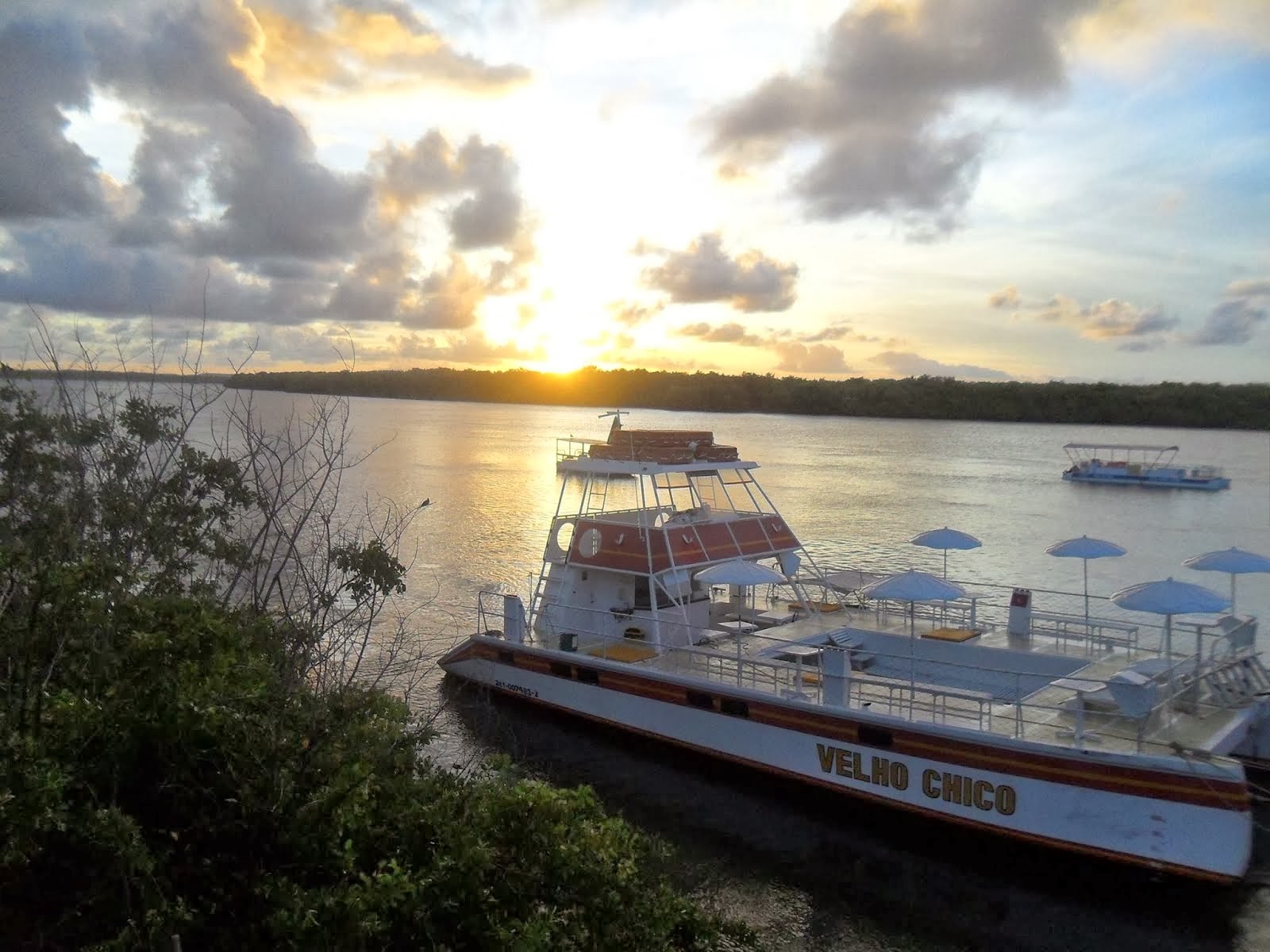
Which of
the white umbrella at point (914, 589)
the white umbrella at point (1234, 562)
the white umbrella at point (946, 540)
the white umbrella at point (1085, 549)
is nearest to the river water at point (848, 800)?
the white umbrella at point (946, 540)

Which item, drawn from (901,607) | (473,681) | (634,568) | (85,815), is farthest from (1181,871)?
(473,681)

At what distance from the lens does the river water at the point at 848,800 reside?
1102 centimetres

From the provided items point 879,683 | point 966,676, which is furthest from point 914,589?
point 966,676

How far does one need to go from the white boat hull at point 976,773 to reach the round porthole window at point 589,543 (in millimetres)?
2235

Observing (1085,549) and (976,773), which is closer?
(976,773)

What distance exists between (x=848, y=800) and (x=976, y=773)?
253 cm

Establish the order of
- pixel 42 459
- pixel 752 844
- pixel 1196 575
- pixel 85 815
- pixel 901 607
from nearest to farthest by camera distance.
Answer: pixel 85 815 → pixel 752 844 → pixel 42 459 → pixel 901 607 → pixel 1196 575

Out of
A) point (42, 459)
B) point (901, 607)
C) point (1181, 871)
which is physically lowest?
point (1181, 871)

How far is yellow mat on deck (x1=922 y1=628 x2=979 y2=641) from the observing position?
15.7 meters

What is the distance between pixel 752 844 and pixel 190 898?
29.3 feet

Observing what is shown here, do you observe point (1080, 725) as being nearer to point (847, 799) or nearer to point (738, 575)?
point (847, 799)

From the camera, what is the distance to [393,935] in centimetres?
582

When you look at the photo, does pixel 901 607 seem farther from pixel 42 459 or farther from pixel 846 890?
pixel 42 459

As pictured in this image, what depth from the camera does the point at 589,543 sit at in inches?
699
